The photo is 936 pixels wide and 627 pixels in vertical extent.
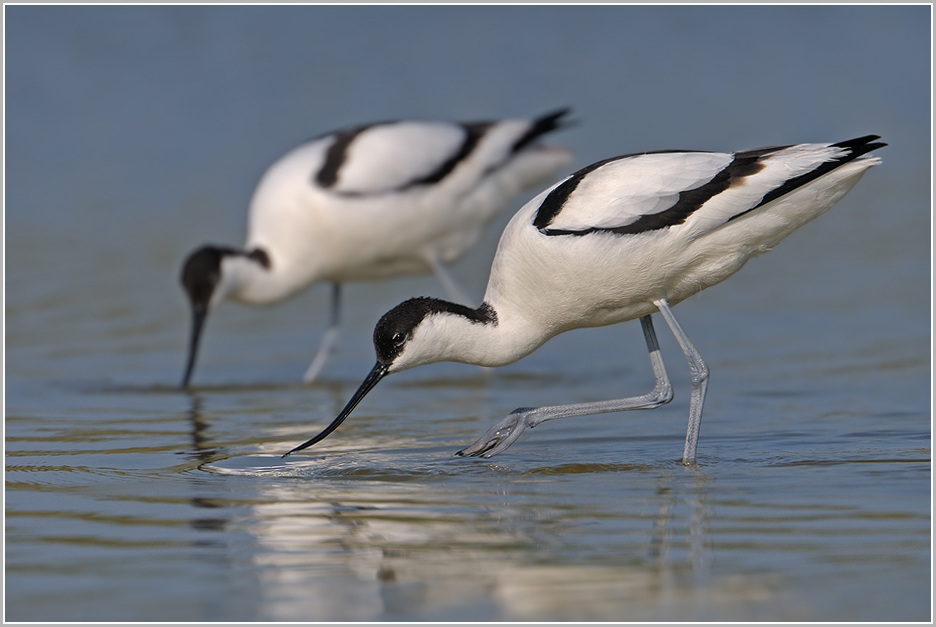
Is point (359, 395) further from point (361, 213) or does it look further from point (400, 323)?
point (361, 213)

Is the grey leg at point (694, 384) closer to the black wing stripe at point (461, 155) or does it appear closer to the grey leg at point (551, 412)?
the grey leg at point (551, 412)

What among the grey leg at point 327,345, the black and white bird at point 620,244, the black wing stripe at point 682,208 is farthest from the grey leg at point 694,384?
the grey leg at point 327,345

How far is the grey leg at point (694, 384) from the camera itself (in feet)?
17.7

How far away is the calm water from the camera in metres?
3.85

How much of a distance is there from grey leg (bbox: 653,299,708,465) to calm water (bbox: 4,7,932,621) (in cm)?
11

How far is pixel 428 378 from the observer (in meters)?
8.09

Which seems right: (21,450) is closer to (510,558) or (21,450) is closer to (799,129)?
(510,558)

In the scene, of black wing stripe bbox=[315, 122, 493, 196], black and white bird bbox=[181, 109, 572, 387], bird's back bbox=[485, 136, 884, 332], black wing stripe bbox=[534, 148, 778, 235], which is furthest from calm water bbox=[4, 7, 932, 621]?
black wing stripe bbox=[315, 122, 493, 196]

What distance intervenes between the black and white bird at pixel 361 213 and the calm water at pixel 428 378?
1.73ft

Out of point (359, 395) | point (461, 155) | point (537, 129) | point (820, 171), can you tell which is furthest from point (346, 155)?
point (820, 171)

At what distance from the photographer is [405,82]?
54.7ft

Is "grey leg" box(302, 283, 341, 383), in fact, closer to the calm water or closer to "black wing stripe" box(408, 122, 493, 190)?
the calm water

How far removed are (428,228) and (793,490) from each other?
460cm

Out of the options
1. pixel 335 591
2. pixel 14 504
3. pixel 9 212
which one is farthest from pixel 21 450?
pixel 9 212
